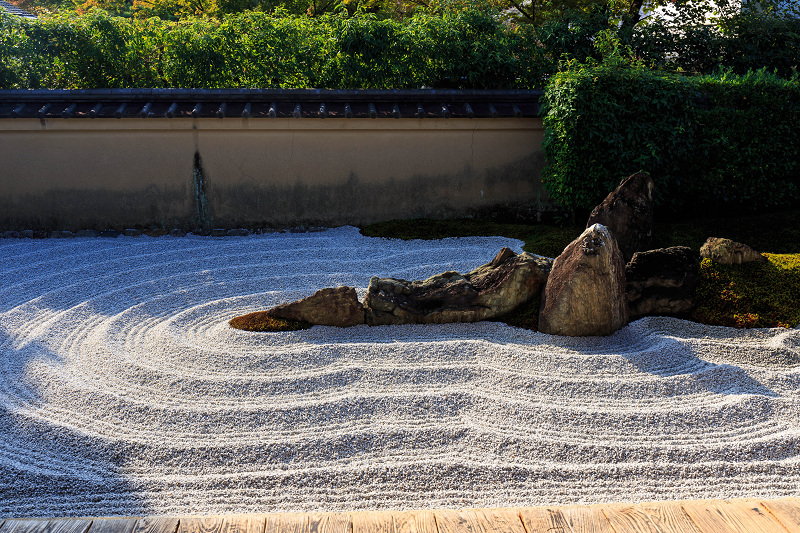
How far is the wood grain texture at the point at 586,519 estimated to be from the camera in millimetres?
2035

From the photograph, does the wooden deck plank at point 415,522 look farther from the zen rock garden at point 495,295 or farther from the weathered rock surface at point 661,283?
the weathered rock surface at point 661,283

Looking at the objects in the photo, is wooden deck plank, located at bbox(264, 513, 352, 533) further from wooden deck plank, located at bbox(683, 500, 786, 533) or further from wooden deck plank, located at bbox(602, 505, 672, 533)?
wooden deck plank, located at bbox(683, 500, 786, 533)

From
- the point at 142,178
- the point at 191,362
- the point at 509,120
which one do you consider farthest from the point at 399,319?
the point at 142,178

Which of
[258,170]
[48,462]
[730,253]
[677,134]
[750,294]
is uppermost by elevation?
[677,134]

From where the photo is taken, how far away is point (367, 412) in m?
3.10

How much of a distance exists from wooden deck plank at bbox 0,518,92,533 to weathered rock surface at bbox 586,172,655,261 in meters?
4.38

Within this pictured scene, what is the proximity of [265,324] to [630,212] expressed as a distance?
3227mm

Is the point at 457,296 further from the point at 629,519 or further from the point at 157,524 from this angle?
the point at 157,524

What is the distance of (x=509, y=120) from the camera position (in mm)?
7285

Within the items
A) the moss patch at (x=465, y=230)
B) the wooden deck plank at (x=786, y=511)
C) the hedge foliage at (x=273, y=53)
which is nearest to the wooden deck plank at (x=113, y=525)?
the wooden deck plank at (x=786, y=511)

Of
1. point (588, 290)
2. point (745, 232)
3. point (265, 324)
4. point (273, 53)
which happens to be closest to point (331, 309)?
point (265, 324)

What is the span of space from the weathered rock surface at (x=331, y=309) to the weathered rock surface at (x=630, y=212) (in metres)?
2.31

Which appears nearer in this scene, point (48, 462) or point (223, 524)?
point (223, 524)

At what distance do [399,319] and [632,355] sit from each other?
61.9 inches
